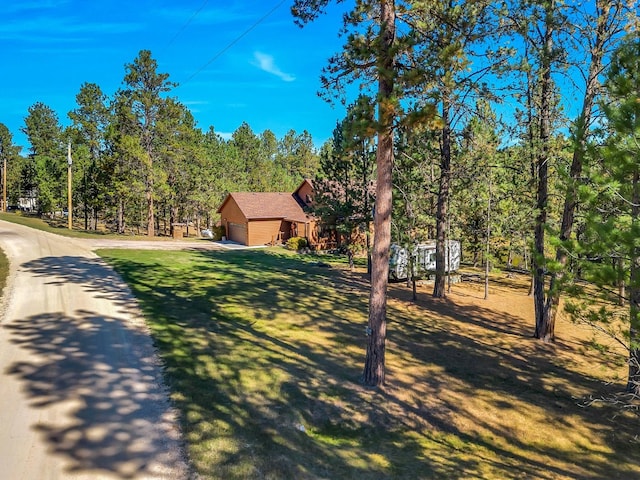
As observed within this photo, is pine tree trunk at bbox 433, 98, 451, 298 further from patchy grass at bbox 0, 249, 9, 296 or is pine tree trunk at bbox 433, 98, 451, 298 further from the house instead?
the house

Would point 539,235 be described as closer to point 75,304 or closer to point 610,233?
point 610,233

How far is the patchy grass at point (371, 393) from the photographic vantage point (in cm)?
616

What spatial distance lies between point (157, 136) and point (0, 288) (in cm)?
2361

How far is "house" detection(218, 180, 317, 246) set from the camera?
35653 mm

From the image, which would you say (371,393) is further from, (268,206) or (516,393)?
(268,206)

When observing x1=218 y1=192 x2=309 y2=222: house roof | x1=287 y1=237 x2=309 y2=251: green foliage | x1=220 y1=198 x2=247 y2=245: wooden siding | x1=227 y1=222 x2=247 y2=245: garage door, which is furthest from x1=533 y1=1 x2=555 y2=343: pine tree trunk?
x1=227 y1=222 x2=247 y2=245: garage door

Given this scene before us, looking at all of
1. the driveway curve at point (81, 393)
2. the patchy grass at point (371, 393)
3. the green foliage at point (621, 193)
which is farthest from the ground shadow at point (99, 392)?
the green foliage at point (621, 193)

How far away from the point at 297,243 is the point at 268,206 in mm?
6130

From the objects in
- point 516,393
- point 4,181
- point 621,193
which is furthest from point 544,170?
point 4,181

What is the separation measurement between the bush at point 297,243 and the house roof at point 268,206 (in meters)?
2.06

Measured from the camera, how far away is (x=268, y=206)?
37.8 metres

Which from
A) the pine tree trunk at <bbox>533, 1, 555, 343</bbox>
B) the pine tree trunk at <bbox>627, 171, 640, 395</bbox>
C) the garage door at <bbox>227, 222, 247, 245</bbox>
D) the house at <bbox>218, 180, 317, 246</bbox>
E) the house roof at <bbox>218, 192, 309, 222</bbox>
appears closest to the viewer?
the pine tree trunk at <bbox>627, 171, 640, 395</bbox>

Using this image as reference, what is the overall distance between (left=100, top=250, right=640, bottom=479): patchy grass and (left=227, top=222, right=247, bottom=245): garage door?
2001 cm

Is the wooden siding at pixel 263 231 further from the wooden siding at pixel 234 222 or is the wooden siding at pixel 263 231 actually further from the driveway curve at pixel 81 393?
the driveway curve at pixel 81 393
